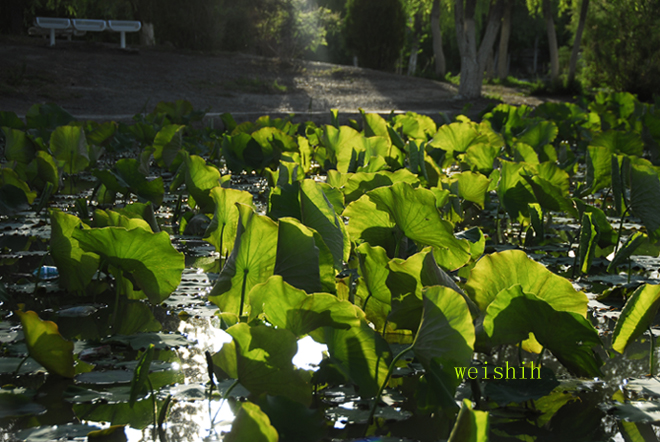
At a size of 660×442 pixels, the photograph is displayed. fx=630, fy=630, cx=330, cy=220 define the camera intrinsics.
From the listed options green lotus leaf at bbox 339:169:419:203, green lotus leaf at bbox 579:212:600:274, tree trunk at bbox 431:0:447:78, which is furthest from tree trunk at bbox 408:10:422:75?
green lotus leaf at bbox 579:212:600:274

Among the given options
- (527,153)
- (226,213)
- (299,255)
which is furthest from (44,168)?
(527,153)

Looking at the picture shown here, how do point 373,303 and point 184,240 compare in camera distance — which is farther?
point 184,240

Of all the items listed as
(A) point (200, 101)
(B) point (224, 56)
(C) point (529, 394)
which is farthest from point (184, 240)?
(B) point (224, 56)

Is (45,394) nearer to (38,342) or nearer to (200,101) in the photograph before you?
(38,342)

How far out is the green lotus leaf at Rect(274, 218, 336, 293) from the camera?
3.37 feet

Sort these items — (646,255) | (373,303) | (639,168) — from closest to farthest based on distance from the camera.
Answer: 1. (373,303)
2. (639,168)
3. (646,255)

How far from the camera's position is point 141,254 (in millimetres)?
1193

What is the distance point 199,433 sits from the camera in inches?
35.6

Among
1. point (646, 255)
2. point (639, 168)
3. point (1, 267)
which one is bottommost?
point (1, 267)

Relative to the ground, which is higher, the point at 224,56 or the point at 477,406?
the point at 224,56

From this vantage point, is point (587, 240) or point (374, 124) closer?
point (587, 240)

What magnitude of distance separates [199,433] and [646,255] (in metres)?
1.63

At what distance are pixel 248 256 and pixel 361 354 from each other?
11.3 inches

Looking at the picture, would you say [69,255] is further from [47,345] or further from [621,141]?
[621,141]
